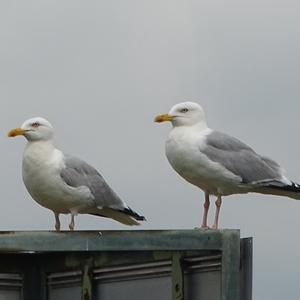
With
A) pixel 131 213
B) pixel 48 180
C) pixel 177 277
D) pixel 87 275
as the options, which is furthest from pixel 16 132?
pixel 177 277

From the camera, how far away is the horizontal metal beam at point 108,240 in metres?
7.31

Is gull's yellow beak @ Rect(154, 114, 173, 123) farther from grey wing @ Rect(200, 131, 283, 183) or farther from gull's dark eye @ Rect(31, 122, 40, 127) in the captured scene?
gull's dark eye @ Rect(31, 122, 40, 127)

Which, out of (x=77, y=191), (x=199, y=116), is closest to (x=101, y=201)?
(x=77, y=191)

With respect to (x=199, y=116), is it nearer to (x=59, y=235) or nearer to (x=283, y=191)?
(x=283, y=191)

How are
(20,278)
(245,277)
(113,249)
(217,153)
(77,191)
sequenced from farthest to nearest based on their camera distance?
(77,191) < (217,153) < (20,278) < (113,249) < (245,277)

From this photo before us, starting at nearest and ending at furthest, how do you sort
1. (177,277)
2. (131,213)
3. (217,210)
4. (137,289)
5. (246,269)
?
(246,269)
(177,277)
(137,289)
(217,210)
(131,213)

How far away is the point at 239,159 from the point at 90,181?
7.83 feet

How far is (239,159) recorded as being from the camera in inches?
547

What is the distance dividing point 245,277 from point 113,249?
1283 mm

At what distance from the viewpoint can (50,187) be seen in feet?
46.8

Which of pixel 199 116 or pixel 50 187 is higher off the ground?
pixel 199 116

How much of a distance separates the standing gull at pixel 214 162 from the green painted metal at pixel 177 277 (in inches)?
229

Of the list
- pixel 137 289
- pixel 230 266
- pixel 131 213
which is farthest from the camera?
pixel 131 213

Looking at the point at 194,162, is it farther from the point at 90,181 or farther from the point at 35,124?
the point at 35,124
